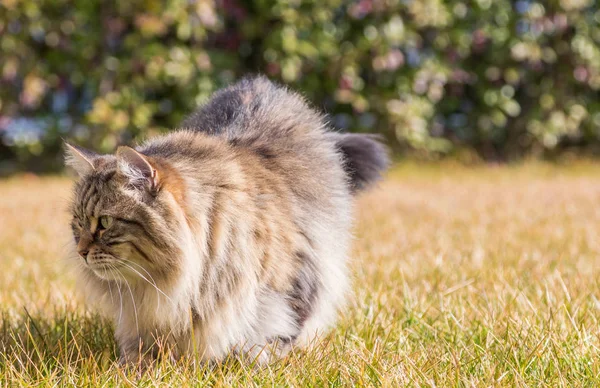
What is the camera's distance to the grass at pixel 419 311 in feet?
5.40

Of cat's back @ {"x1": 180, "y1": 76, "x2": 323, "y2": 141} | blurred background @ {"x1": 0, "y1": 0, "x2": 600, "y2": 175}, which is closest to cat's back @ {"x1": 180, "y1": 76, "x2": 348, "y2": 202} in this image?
cat's back @ {"x1": 180, "y1": 76, "x2": 323, "y2": 141}

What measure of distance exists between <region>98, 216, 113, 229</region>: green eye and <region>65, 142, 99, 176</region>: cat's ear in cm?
14

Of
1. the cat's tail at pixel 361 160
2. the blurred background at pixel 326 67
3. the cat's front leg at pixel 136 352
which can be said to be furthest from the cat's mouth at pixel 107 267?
the blurred background at pixel 326 67

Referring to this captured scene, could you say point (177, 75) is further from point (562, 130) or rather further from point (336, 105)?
point (562, 130)

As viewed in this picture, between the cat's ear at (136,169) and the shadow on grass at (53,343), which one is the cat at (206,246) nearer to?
the cat's ear at (136,169)

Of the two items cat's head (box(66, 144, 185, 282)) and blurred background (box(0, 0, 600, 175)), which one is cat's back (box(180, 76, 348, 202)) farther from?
blurred background (box(0, 0, 600, 175))

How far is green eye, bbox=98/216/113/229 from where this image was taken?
65.1 inches

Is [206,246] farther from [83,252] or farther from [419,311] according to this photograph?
[419,311]

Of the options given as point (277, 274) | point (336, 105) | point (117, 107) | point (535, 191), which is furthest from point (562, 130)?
point (277, 274)

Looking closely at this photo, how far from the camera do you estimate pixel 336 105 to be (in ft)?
21.3

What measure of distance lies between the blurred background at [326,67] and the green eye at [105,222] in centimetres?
411

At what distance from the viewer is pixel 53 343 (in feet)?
6.58

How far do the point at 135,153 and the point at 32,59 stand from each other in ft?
15.8

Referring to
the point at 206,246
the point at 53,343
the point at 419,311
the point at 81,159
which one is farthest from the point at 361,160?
the point at 53,343
